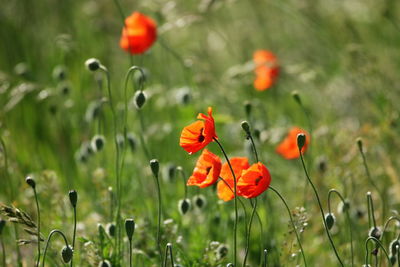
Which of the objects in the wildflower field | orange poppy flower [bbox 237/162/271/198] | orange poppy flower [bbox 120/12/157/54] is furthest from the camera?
orange poppy flower [bbox 120/12/157/54]

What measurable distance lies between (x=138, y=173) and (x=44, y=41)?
94.6 inches

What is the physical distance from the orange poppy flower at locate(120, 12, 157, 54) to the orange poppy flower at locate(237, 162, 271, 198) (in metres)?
1.08

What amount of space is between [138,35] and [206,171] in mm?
1057

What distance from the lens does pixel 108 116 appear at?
450cm

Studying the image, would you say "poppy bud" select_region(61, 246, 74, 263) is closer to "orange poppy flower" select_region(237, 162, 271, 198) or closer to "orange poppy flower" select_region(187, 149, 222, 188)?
"orange poppy flower" select_region(187, 149, 222, 188)

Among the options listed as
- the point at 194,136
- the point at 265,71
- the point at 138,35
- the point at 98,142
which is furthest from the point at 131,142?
the point at 265,71

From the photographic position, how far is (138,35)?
3.20 meters

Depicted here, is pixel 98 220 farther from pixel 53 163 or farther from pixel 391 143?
pixel 391 143

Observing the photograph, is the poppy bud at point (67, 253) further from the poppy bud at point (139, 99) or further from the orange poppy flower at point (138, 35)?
the orange poppy flower at point (138, 35)

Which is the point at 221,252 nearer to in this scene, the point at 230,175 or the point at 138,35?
the point at 230,175

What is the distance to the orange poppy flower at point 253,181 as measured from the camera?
2156 millimetres

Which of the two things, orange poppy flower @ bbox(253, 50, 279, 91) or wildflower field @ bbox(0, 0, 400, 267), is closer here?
wildflower field @ bbox(0, 0, 400, 267)

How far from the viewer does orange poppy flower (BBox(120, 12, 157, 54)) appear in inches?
124

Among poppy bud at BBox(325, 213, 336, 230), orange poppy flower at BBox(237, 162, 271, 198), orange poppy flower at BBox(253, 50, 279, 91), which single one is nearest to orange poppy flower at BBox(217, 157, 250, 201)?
orange poppy flower at BBox(237, 162, 271, 198)
